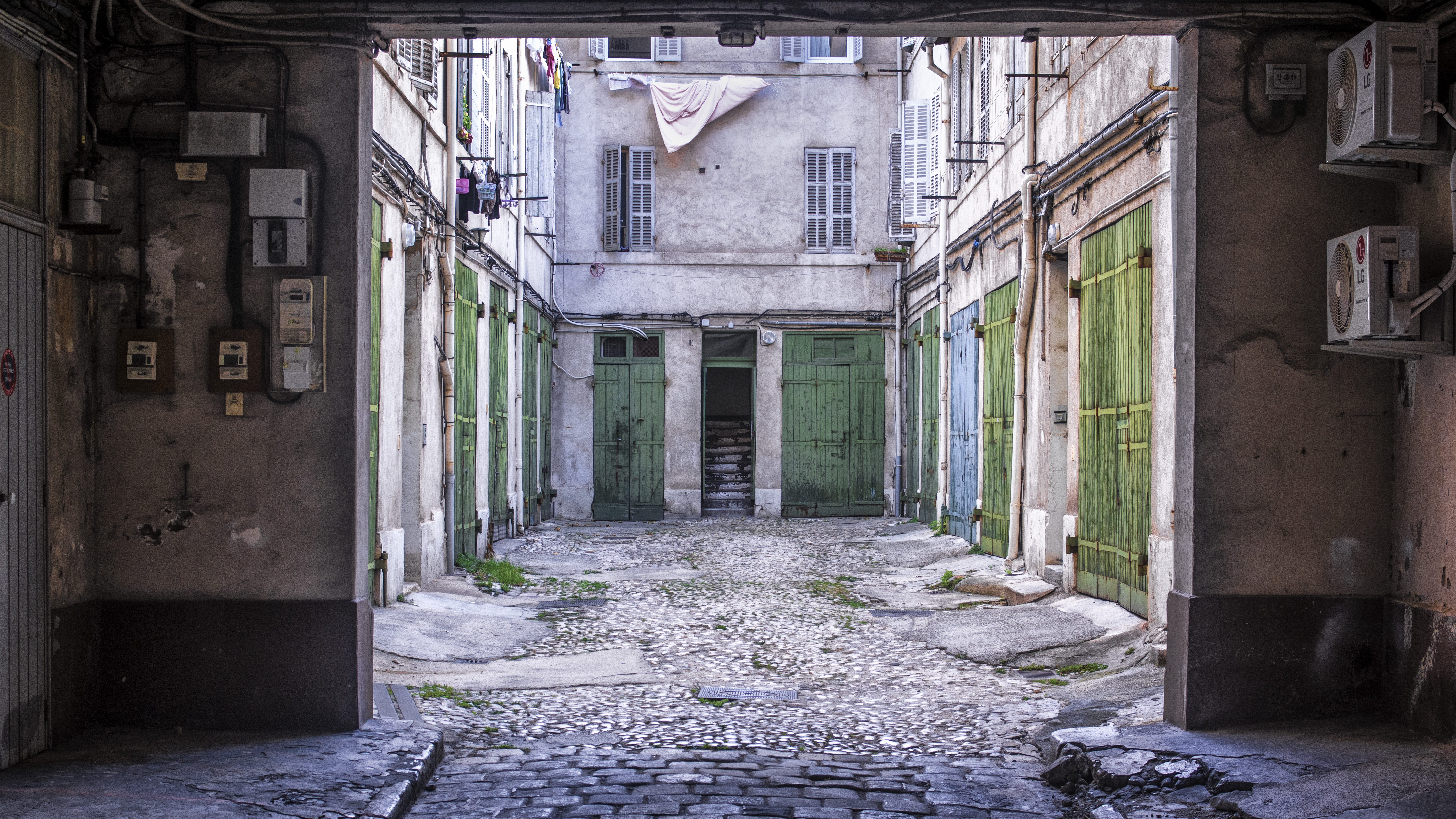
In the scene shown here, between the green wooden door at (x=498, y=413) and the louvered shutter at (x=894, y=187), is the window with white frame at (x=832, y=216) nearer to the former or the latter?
the louvered shutter at (x=894, y=187)

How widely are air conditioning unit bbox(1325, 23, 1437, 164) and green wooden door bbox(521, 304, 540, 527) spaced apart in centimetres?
1238

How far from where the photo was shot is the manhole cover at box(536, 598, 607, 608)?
1034cm

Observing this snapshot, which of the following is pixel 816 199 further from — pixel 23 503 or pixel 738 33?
pixel 23 503

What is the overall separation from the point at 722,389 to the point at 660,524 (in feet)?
21.5

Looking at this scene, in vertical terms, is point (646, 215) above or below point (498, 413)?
above

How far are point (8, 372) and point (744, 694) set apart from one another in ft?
12.7

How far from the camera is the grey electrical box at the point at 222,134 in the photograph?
522cm

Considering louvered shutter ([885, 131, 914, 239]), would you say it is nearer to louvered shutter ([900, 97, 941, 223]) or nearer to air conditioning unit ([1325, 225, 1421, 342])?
louvered shutter ([900, 97, 941, 223])

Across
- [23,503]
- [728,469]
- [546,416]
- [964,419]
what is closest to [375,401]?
[23,503]

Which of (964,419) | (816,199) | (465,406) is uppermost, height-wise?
(816,199)

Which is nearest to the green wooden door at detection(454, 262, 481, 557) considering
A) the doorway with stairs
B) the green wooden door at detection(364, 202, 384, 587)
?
the green wooden door at detection(364, 202, 384, 587)

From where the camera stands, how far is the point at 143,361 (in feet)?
17.2

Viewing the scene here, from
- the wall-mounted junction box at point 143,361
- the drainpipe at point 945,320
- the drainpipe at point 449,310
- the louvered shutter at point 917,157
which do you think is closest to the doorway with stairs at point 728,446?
the louvered shutter at point 917,157

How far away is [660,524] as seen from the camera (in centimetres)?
1938
